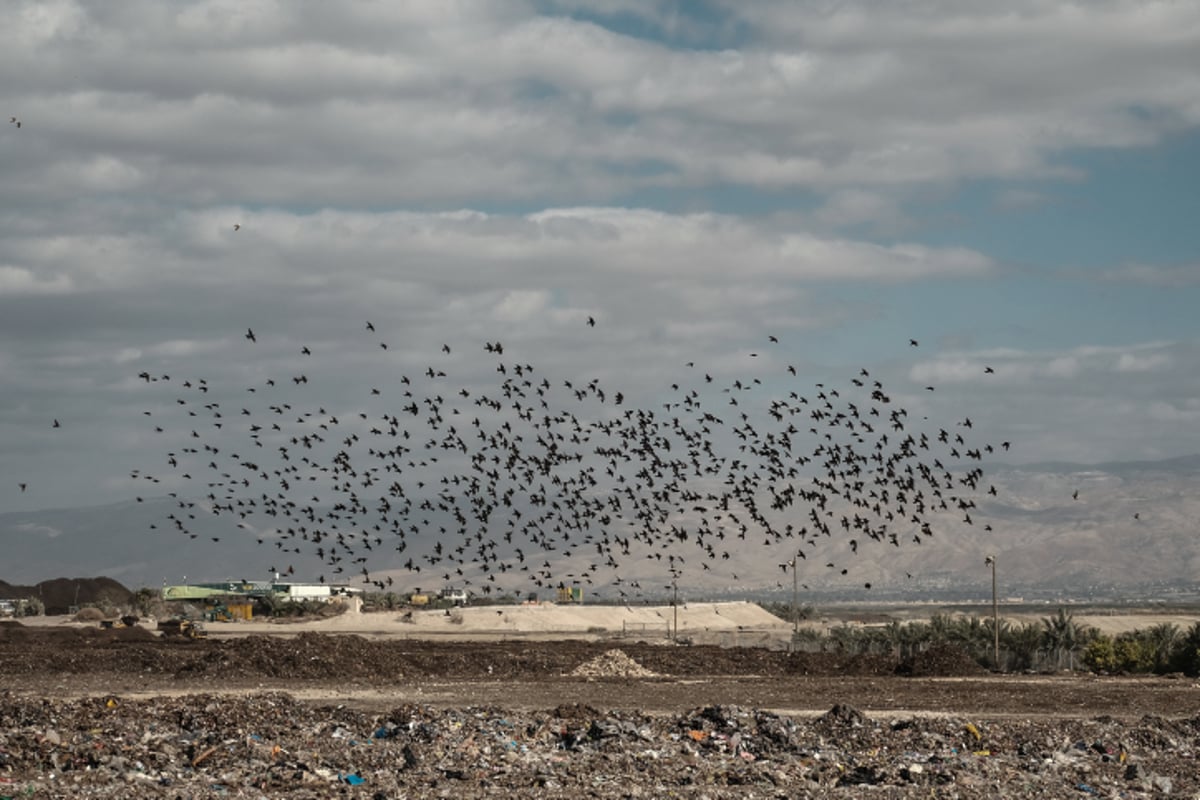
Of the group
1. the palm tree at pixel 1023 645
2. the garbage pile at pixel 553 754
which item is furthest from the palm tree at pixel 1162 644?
the garbage pile at pixel 553 754

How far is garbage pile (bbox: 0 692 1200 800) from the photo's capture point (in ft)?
82.5

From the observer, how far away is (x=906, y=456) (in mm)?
54812

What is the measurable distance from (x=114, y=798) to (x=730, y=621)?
355 feet

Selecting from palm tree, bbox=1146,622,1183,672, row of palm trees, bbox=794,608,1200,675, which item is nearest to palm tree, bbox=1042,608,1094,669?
row of palm trees, bbox=794,608,1200,675

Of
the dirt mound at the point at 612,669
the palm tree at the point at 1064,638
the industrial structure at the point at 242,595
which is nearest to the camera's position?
the dirt mound at the point at 612,669

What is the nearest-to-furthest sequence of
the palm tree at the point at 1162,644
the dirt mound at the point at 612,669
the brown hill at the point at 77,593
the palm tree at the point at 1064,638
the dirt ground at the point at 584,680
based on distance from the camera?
the dirt ground at the point at 584,680 → the dirt mound at the point at 612,669 → the palm tree at the point at 1162,644 → the palm tree at the point at 1064,638 → the brown hill at the point at 77,593

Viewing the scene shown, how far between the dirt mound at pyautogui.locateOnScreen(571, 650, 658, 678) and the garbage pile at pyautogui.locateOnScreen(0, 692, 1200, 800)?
2183cm

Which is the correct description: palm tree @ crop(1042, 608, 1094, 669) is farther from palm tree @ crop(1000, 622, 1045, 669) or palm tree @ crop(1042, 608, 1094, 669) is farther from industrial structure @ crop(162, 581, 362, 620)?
industrial structure @ crop(162, 581, 362, 620)

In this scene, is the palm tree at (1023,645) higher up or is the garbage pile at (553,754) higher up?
the garbage pile at (553,754)

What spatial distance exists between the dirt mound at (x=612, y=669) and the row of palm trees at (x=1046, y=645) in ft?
41.5

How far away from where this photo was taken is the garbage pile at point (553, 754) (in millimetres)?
25156

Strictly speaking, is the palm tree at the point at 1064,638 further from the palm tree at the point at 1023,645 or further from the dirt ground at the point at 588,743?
the dirt ground at the point at 588,743

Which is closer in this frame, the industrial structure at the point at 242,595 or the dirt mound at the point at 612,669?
the dirt mound at the point at 612,669

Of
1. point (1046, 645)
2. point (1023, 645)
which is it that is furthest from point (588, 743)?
point (1046, 645)
